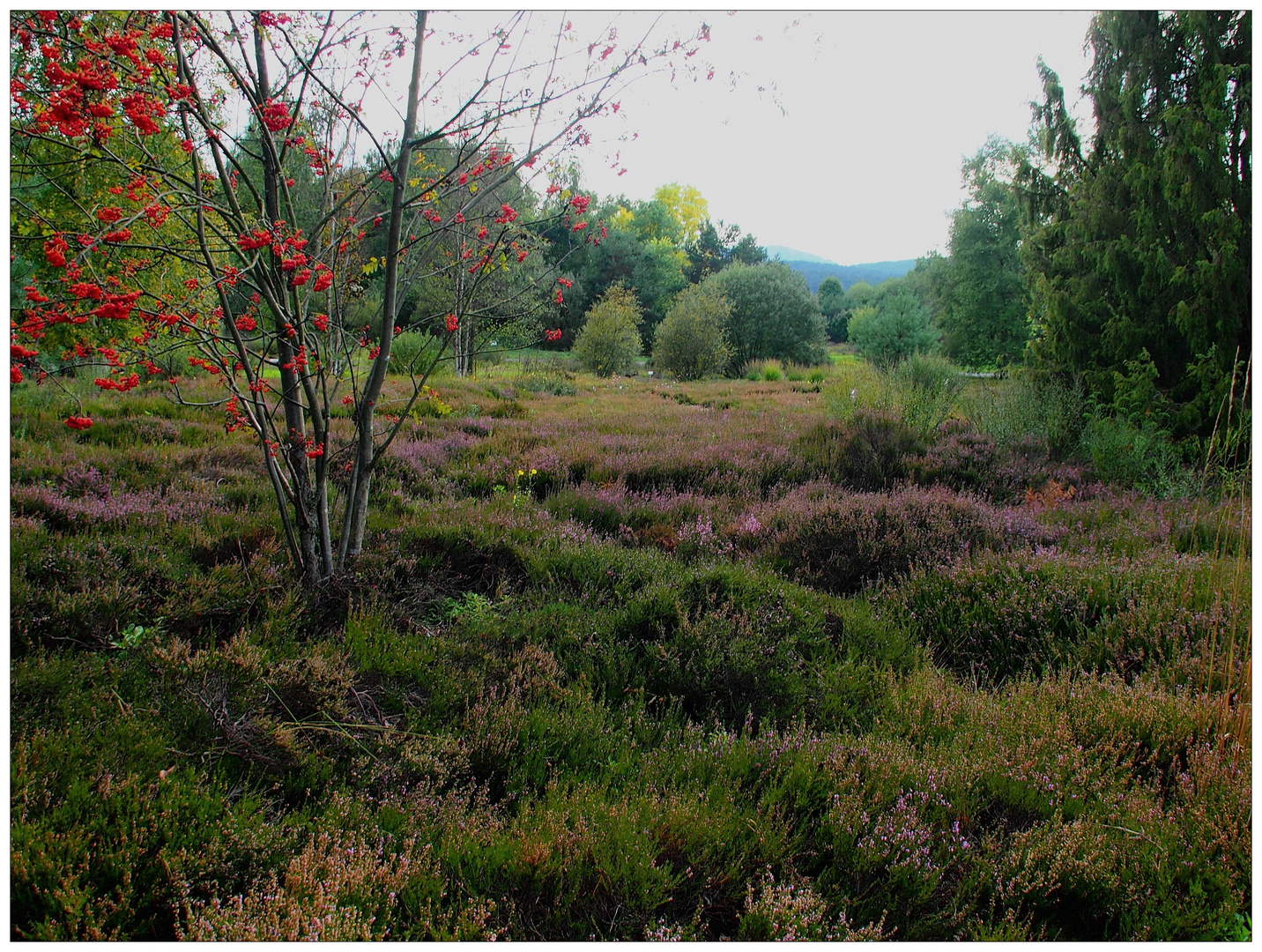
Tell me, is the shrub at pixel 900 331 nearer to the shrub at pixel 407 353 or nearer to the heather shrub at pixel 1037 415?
the heather shrub at pixel 1037 415

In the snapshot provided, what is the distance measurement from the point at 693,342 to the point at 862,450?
17.3m

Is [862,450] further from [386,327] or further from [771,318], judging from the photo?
[771,318]

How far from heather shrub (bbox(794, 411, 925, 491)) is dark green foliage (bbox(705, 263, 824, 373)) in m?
21.3

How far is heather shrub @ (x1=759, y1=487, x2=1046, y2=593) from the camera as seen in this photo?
15.2 feet

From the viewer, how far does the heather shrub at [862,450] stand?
6980 mm

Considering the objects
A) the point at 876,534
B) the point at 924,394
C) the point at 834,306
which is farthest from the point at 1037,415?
the point at 834,306

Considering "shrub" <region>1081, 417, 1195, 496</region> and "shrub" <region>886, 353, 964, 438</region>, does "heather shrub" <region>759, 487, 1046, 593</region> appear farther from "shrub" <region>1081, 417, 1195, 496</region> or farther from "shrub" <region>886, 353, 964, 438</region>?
"shrub" <region>886, 353, 964, 438</region>

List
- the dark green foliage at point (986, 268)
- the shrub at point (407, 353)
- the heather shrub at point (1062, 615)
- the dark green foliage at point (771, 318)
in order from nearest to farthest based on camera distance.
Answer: the heather shrub at point (1062, 615) → the shrub at point (407, 353) → the dark green foliage at point (771, 318) → the dark green foliage at point (986, 268)

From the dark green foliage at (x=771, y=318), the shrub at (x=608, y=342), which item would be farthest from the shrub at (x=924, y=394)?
the dark green foliage at (x=771, y=318)

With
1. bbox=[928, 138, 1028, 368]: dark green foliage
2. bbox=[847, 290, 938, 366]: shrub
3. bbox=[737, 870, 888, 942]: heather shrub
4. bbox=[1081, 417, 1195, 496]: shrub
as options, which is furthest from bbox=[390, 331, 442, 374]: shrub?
bbox=[928, 138, 1028, 368]: dark green foliage

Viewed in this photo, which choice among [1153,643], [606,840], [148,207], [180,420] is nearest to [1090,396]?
[1153,643]

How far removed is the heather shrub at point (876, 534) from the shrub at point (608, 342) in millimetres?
18625

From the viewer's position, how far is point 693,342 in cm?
2419

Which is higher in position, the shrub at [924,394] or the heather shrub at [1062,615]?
the shrub at [924,394]
